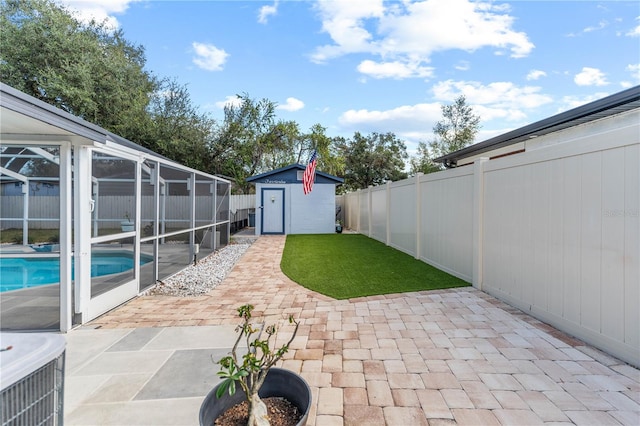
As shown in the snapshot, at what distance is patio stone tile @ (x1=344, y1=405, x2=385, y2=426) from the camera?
205 centimetres

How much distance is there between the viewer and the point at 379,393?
2.38 m

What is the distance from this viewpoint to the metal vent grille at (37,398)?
1060 mm

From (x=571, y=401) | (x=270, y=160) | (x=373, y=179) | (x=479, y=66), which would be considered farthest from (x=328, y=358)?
(x=373, y=179)

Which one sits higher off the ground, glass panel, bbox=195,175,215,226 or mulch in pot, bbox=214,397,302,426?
glass panel, bbox=195,175,215,226

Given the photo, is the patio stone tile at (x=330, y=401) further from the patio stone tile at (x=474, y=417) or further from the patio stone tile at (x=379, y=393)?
the patio stone tile at (x=474, y=417)

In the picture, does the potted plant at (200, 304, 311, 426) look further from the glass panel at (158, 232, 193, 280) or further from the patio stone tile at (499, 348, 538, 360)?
the glass panel at (158, 232, 193, 280)

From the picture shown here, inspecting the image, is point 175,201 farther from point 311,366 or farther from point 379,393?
point 379,393

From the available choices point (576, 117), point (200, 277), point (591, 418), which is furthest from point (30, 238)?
point (576, 117)

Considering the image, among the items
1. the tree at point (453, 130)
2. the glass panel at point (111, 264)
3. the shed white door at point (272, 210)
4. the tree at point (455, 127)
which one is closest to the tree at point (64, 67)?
the shed white door at point (272, 210)

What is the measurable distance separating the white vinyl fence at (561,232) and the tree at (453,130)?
16.1 m

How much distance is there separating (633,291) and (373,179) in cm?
2580

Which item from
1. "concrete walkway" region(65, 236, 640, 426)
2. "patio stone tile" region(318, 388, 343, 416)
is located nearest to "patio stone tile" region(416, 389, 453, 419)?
"concrete walkway" region(65, 236, 640, 426)

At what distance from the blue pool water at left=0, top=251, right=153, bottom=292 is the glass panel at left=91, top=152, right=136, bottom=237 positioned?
0.43 m

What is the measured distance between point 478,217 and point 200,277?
5.10 m
